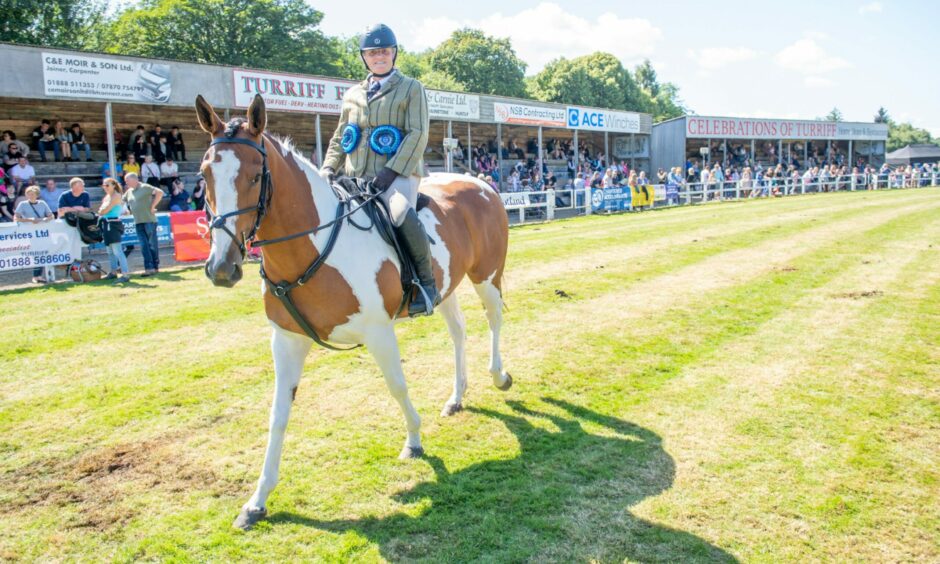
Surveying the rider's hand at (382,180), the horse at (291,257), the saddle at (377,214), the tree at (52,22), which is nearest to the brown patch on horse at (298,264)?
the horse at (291,257)

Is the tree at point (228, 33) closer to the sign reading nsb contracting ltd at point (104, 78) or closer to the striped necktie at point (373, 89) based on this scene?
the sign reading nsb contracting ltd at point (104, 78)

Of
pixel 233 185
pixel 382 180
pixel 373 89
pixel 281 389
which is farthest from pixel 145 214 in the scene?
pixel 233 185

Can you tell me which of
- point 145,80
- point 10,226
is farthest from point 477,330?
point 145,80

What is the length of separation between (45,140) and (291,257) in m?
20.1

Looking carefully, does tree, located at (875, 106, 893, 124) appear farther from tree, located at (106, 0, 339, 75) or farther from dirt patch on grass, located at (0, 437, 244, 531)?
dirt patch on grass, located at (0, 437, 244, 531)

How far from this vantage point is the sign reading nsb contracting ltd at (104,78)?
57.1ft

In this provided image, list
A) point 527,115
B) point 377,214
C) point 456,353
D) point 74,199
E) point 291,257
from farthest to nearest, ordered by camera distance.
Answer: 1. point 527,115
2. point 74,199
3. point 456,353
4. point 377,214
5. point 291,257

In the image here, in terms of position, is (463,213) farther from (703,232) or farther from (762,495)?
(703,232)

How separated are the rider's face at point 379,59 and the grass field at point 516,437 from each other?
3.03 metres

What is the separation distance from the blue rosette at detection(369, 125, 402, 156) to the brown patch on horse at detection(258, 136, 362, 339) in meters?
0.82

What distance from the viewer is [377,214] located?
4.79 m

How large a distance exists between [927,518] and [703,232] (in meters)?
16.8

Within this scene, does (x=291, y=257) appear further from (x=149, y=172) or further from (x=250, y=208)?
(x=149, y=172)

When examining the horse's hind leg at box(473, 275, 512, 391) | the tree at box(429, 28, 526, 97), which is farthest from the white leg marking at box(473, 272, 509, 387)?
the tree at box(429, 28, 526, 97)
